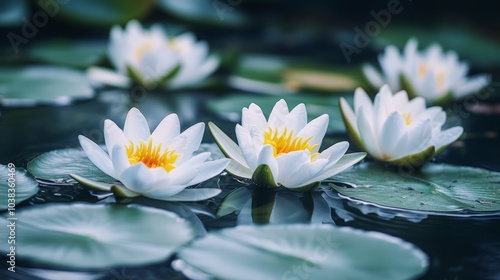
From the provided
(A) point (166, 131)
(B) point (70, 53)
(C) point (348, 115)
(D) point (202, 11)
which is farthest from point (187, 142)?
(D) point (202, 11)

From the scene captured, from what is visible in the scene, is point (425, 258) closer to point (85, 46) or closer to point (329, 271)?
point (329, 271)

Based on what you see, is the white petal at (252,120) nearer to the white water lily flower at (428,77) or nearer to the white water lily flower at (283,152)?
the white water lily flower at (283,152)

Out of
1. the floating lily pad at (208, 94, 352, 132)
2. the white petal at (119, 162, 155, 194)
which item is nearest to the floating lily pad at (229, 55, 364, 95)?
the floating lily pad at (208, 94, 352, 132)

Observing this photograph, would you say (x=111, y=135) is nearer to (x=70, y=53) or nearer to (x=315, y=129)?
(x=315, y=129)

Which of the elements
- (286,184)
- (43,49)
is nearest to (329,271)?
(286,184)

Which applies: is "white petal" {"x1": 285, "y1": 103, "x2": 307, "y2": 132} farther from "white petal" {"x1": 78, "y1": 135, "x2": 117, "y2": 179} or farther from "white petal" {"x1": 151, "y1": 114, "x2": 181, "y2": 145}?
"white petal" {"x1": 78, "y1": 135, "x2": 117, "y2": 179}
